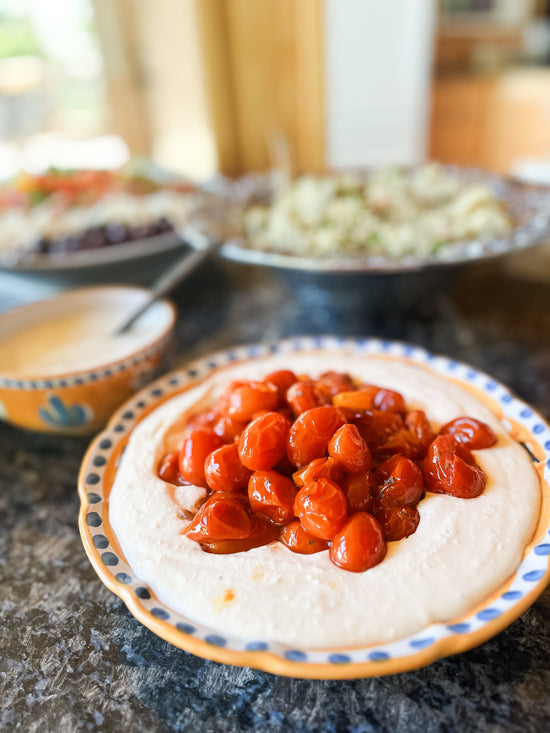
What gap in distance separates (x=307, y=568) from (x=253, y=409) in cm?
29

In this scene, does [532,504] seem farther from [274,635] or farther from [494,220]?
[494,220]

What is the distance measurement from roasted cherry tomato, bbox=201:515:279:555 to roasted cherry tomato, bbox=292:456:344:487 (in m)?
0.08

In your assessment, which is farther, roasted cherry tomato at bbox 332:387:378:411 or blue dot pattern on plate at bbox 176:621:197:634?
roasted cherry tomato at bbox 332:387:378:411

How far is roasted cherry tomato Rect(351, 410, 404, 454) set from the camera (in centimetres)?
91

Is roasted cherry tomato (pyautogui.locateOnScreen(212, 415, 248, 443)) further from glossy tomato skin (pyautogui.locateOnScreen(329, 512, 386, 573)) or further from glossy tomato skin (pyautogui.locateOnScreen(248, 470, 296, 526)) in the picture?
glossy tomato skin (pyautogui.locateOnScreen(329, 512, 386, 573))

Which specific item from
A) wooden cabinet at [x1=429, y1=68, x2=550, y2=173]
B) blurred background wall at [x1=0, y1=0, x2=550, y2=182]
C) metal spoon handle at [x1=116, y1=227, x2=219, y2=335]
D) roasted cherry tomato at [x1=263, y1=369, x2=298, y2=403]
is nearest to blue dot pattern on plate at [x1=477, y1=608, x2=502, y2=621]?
roasted cherry tomato at [x1=263, y1=369, x2=298, y2=403]

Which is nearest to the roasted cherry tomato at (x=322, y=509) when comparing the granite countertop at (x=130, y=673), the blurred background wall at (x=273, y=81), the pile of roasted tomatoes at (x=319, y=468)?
the pile of roasted tomatoes at (x=319, y=468)

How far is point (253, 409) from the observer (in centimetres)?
94

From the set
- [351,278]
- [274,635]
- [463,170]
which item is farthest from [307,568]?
[463,170]

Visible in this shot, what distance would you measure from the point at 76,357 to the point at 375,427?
0.82 meters

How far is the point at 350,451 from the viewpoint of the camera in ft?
2.68

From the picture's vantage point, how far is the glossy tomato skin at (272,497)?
0.80 metres

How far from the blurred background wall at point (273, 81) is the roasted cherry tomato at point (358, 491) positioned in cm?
441

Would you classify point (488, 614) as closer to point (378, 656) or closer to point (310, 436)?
point (378, 656)
